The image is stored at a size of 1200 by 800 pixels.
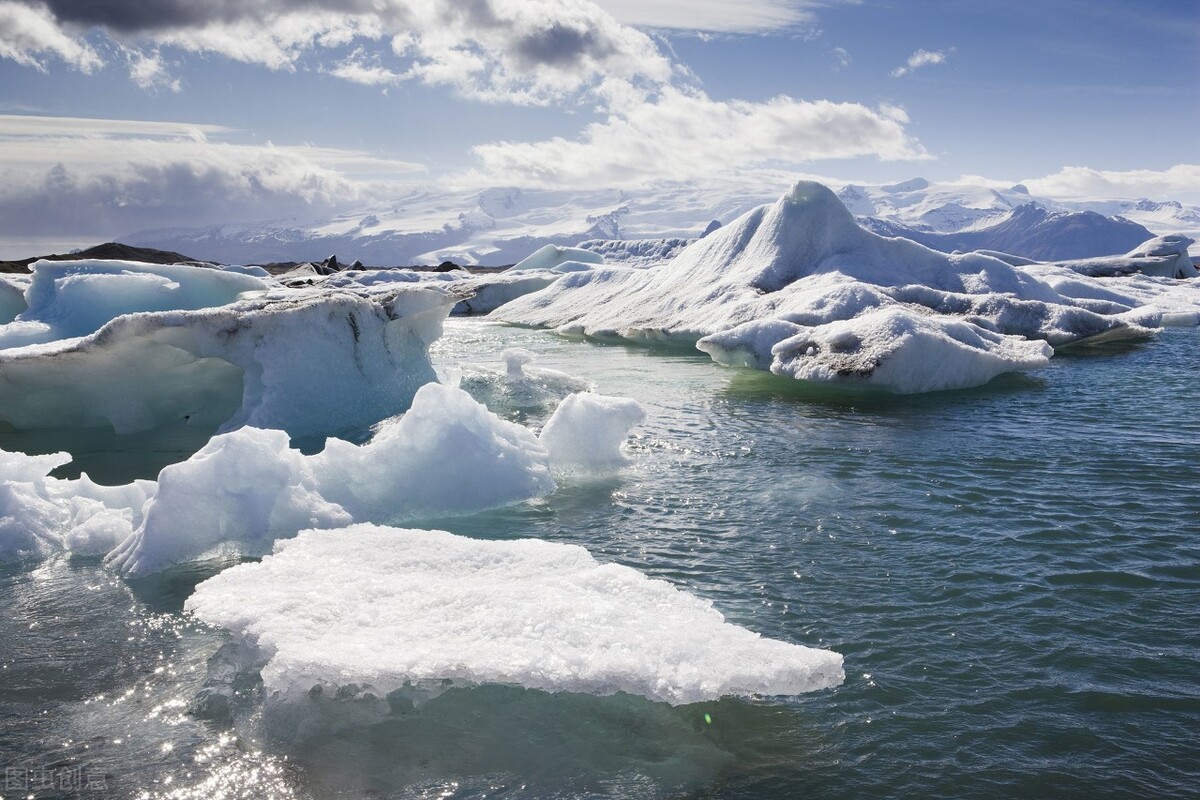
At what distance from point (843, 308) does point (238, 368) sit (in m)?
10.6

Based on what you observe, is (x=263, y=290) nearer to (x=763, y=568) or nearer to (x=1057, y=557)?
(x=763, y=568)

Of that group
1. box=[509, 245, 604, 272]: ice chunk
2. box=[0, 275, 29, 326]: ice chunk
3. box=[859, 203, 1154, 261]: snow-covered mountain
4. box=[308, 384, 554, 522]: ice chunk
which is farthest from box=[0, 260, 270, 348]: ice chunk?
box=[859, 203, 1154, 261]: snow-covered mountain

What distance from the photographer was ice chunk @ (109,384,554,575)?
20.3ft

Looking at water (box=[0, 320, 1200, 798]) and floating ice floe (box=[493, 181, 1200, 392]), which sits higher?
floating ice floe (box=[493, 181, 1200, 392])

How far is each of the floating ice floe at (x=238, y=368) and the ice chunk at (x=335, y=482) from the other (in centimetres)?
333

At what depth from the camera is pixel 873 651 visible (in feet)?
15.6

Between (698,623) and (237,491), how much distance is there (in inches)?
151

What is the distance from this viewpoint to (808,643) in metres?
4.87

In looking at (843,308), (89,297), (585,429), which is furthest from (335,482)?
(843,308)

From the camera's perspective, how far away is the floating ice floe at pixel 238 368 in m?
10.2

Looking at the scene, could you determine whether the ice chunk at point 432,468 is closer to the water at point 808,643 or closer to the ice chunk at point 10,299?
the water at point 808,643

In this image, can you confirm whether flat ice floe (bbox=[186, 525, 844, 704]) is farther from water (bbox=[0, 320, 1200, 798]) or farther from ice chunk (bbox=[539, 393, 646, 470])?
ice chunk (bbox=[539, 393, 646, 470])

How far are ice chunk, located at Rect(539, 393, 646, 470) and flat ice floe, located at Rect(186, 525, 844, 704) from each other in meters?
Answer: 3.10

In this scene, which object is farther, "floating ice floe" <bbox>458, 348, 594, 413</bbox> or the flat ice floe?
"floating ice floe" <bbox>458, 348, 594, 413</bbox>
